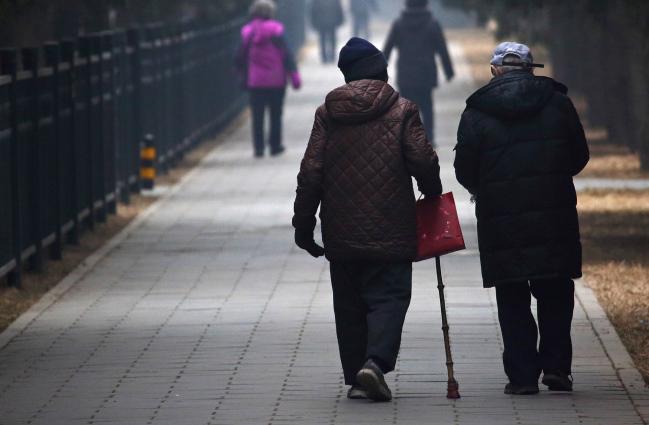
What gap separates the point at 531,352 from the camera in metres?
8.78

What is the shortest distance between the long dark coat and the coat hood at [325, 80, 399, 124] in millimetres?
14173

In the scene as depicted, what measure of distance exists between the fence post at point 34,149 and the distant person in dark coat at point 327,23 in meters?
32.5

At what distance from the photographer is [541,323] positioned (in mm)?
8891

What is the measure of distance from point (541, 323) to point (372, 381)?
930mm

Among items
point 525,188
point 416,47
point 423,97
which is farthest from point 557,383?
point 423,97

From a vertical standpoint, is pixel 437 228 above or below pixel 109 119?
above

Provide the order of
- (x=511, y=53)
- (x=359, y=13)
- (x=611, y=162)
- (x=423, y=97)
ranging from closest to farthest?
(x=511, y=53) < (x=611, y=162) < (x=423, y=97) < (x=359, y=13)

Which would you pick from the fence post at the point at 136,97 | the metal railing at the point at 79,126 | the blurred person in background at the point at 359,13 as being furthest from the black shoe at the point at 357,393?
the blurred person in background at the point at 359,13

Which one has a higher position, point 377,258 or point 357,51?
point 357,51

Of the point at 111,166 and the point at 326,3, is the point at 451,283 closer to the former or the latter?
the point at 111,166

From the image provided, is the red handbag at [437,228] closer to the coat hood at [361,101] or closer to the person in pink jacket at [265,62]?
the coat hood at [361,101]

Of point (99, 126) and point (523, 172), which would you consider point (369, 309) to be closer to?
point (523, 172)

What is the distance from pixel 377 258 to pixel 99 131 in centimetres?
816

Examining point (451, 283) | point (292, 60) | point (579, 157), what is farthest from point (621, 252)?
point (292, 60)
